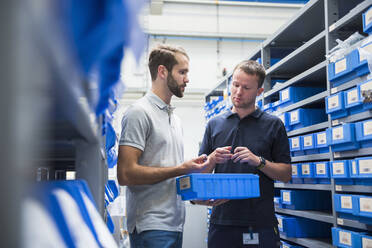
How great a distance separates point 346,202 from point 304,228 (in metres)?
0.76

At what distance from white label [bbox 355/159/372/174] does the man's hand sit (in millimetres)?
526

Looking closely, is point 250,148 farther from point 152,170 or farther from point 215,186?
point 152,170

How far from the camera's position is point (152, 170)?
1.46m

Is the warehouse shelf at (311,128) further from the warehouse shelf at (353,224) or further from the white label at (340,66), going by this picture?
the warehouse shelf at (353,224)

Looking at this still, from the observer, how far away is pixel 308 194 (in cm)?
275

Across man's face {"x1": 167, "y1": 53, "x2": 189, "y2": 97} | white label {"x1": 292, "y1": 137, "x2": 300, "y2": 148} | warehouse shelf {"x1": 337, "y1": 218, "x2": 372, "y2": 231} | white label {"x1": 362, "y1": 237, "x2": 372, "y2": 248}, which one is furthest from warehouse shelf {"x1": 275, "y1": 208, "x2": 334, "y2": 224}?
man's face {"x1": 167, "y1": 53, "x2": 189, "y2": 97}

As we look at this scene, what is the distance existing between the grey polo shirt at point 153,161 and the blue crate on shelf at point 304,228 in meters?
1.38

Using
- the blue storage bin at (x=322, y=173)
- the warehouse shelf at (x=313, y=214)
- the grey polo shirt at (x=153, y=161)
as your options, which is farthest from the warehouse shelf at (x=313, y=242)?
the grey polo shirt at (x=153, y=161)

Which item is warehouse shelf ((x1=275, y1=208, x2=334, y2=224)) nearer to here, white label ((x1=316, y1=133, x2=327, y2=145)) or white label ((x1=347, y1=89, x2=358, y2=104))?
white label ((x1=316, y1=133, x2=327, y2=145))

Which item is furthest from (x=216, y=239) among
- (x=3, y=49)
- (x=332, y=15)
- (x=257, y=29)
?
(x=257, y=29)

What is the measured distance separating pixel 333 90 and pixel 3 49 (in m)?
2.20

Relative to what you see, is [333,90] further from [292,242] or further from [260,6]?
[260,6]

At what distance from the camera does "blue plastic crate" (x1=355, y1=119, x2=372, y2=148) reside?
179 centimetres

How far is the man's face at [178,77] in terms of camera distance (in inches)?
67.7
